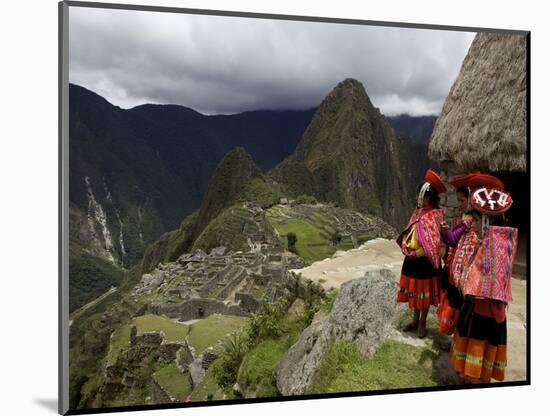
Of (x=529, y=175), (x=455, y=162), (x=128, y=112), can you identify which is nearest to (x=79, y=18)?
(x=128, y=112)

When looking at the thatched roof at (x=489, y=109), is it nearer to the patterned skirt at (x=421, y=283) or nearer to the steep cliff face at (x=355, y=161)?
the steep cliff face at (x=355, y=161)

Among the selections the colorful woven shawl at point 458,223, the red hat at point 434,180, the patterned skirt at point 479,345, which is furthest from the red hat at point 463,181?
the patterned skirt at point 479,345

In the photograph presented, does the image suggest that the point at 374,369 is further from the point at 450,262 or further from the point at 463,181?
the point at 463,181

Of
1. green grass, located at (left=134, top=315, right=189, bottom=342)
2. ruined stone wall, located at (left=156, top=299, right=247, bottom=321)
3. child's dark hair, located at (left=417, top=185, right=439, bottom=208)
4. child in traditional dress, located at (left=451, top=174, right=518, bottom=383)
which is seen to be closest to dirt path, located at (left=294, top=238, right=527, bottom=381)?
child in traditional dress, located at (left=451, top=174, right=518, bottom=383)

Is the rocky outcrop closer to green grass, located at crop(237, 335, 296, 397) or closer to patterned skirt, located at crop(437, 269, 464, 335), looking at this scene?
green grass, located at crop(237, 335, 296, 397)

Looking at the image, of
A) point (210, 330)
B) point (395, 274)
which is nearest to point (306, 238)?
point (210, 330)
